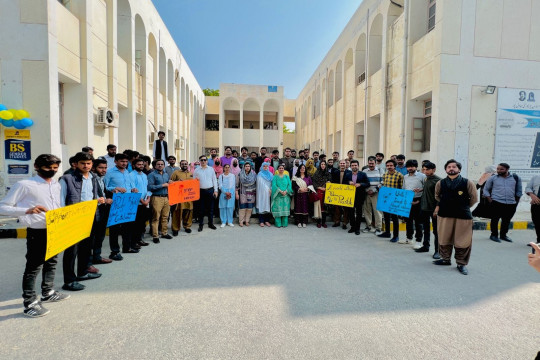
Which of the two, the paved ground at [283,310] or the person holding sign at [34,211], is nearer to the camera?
the paved ground at [283,310]

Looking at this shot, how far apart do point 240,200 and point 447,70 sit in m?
7.71

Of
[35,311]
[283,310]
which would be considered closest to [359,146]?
[283,310]

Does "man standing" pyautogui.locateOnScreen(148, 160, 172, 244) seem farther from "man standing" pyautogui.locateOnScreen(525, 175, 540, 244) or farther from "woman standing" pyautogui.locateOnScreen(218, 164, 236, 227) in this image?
"man standing" pyautogui.locateOnScreen(525, 175, 540, 244)

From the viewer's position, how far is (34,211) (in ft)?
9.96

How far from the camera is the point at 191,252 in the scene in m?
5.50

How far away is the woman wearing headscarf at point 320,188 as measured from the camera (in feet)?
26.2

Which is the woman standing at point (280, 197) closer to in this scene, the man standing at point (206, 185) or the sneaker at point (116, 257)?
the man standing at point (206, 185)

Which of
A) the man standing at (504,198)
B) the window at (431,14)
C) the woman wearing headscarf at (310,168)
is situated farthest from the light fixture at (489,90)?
the woman wearing headscarf at (310,168)

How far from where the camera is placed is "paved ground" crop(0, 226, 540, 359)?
261 cm

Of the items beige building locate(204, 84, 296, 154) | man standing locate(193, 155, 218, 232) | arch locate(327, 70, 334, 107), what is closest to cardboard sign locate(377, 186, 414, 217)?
man standing locate(193, 155, 218, 232)

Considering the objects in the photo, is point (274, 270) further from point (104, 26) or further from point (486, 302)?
point (104, 26)

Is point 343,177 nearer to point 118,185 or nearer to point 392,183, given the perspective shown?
point 392,183

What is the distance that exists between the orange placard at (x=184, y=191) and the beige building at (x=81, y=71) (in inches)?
139

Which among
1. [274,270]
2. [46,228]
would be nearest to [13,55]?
[46,228]
